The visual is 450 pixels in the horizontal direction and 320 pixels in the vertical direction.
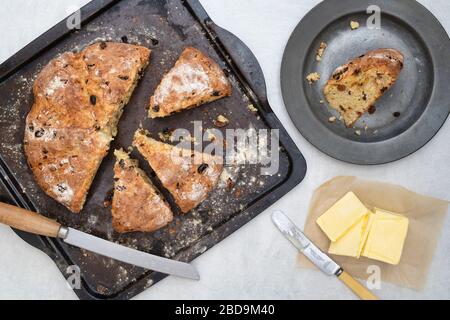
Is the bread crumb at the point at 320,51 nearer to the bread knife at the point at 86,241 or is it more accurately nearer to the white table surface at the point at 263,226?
the white table surface at the point at 263,226

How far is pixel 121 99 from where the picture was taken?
11.1 feet

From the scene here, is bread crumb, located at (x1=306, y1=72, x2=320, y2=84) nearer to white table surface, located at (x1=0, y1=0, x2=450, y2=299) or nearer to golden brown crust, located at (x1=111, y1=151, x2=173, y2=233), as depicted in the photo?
white table surface, located at (x1=0, y1=0, x2=450, y2=299)

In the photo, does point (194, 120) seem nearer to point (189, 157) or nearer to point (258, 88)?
point (189, 157)

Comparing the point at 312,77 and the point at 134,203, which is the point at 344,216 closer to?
the point at 312,77

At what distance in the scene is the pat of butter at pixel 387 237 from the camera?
11.0 ft

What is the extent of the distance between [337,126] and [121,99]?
5.09 ft

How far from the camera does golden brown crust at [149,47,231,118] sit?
3.34 m

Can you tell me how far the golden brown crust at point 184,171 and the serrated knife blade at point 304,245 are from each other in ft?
1.80

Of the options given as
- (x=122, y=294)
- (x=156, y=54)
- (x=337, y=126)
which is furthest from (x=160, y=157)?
(x=337, y=126)

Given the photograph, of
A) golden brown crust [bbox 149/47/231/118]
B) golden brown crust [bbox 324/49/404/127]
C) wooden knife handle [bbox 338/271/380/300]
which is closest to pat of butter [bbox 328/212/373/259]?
wooden knife handle [bbox 338/271/380/300]

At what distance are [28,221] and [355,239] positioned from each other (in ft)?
7.43

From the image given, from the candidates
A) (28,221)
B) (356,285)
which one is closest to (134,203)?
(28,221)

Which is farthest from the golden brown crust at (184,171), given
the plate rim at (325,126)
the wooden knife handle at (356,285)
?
the wooden knife handle at (356,285)

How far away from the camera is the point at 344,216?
340cm
